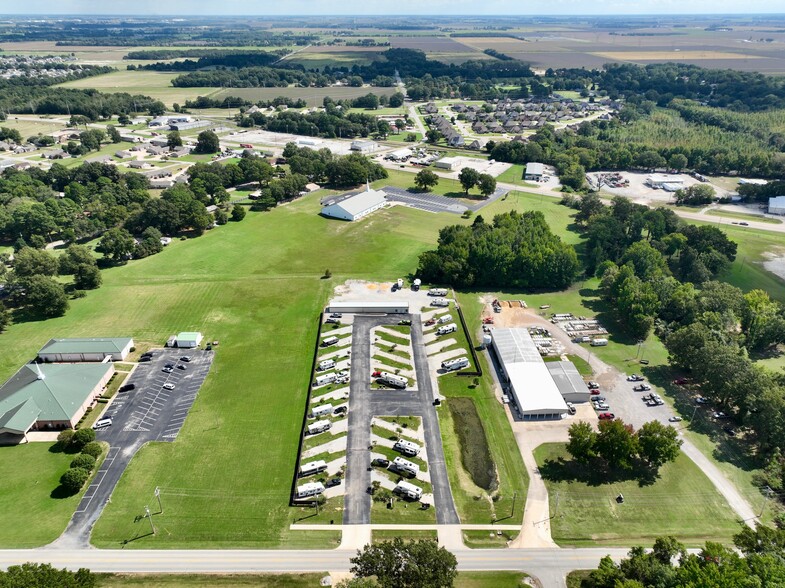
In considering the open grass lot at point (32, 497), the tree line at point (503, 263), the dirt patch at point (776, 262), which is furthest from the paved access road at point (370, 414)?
the dirt patch at point (776, 262)

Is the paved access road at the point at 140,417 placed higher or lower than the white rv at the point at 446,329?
lower

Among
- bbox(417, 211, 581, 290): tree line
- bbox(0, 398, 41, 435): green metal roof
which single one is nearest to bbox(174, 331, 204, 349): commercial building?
bbox(0, 398, 41, 435): green metal roof

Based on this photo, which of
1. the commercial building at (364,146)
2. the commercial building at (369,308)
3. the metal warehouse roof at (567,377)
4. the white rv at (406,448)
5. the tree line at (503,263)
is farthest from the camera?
the commercial building at (364,146)

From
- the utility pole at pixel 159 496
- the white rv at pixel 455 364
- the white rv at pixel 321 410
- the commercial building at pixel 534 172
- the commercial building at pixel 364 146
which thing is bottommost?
the utility pole at pixel 159 496

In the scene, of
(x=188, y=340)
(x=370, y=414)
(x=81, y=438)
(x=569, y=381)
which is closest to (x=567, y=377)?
(x=569, y=381)

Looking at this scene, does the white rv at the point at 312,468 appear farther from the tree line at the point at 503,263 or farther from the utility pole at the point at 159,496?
the tree line at the point at 503,263

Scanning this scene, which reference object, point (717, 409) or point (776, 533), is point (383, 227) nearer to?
point (717, 409)
